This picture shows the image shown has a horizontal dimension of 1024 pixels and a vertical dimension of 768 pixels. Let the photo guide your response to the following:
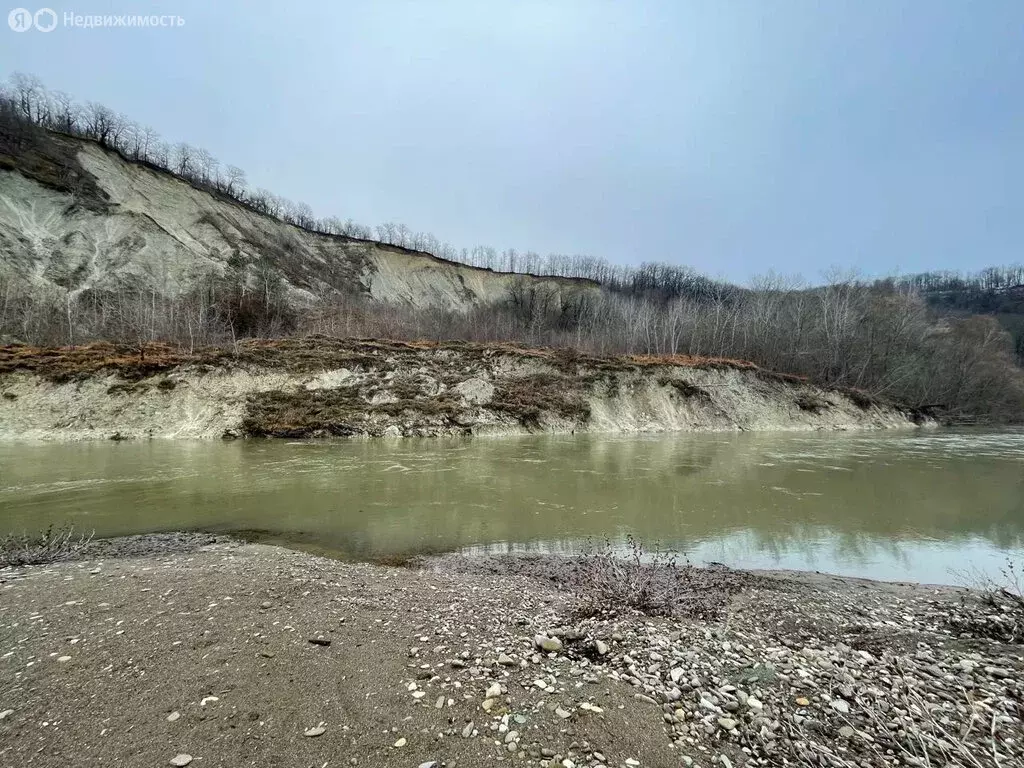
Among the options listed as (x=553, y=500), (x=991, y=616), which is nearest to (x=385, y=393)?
(x=553, y=500)

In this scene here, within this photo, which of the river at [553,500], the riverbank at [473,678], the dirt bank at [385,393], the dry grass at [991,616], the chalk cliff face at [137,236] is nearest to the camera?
the riverbank at [473,678]

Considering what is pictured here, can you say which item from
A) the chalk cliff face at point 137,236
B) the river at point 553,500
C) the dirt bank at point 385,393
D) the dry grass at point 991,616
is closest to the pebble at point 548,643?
the dry grass at point 991,616

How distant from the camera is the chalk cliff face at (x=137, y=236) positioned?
34.1 meters

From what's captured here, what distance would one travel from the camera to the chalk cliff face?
3409 cm

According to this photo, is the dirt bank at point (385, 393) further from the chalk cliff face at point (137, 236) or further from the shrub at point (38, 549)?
the shrub at point (38, 549)

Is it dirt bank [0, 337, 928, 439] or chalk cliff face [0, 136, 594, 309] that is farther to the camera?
→ chalk cliff face [0, 136, 594, 309]

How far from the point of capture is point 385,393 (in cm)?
2883

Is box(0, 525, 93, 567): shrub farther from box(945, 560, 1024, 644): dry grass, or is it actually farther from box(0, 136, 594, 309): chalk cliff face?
box(0, 136, 594, 309): chalk cliff face

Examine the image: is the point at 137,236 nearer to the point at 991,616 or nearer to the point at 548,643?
the point at 548,643

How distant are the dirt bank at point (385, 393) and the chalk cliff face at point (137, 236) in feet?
41.4

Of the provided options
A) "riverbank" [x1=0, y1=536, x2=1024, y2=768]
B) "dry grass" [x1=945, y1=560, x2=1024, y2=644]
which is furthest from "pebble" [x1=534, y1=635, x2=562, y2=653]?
"dry grass" [x1=945, y1=560, x2=1024, y2=644]

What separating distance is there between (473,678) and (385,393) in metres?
26.4

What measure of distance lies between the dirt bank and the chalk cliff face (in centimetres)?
1261

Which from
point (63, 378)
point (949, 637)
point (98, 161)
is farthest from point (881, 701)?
point (98, 161)
